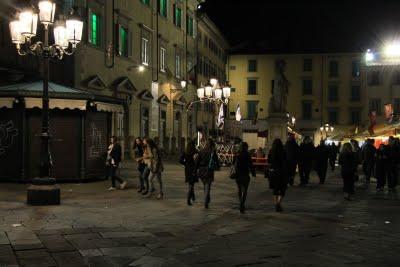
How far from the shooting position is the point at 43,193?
13859mm

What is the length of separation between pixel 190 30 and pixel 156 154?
3339 cm

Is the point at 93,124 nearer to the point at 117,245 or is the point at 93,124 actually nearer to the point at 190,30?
the point at 117,245

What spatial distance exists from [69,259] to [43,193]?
5.69m

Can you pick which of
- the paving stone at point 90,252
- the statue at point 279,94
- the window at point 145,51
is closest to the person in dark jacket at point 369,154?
the statue at point 279,94

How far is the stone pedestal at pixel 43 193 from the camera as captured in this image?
13.8 m

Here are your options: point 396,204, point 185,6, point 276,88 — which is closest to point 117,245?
point 396,204

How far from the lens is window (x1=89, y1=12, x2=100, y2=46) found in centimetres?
2765

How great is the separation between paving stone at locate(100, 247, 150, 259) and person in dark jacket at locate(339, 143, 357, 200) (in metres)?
8.93

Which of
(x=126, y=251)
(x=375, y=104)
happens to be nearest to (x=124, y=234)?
(x=126, y=251)

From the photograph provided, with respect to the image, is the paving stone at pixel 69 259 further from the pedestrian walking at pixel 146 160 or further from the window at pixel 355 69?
the window at pixel 355 69

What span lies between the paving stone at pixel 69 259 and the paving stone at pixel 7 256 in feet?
1.88

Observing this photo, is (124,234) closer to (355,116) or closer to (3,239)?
(3,239)

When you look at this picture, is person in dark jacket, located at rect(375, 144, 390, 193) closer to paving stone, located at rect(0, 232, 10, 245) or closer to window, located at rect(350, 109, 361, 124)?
paving stone, located at rect(0, 232, 10, 245)

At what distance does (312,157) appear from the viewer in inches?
886
